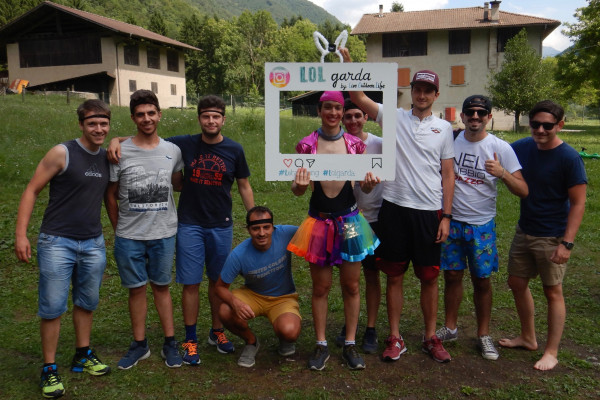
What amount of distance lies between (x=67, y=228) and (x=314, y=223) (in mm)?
1725

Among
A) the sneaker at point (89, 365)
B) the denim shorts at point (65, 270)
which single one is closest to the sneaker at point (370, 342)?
the sneaker at point (89, 365)

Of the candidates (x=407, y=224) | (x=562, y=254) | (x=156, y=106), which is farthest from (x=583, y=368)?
(x=156, y=106)

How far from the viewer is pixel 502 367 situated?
12.5 ft

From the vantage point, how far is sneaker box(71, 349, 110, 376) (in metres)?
3.66

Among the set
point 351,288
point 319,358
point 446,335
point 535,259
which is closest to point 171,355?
point 319,358

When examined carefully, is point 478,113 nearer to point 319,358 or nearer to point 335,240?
point 335,240

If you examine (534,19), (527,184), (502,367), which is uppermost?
(534,19)

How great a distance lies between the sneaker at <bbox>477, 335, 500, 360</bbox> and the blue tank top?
3.12 m

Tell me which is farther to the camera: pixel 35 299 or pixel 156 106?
pixel 35 299

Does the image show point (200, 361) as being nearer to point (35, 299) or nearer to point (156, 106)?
point (156, 106)

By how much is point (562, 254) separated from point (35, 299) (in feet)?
16.7

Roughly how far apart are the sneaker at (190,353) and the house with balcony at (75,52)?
28686 millimetres

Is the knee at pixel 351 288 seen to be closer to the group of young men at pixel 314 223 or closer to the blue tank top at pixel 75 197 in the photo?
the group of young men at pixel 314 223

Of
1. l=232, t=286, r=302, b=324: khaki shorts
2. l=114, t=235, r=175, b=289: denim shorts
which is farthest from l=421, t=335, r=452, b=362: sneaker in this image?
l=114, t=235, r=175, b=289: denim shorts
